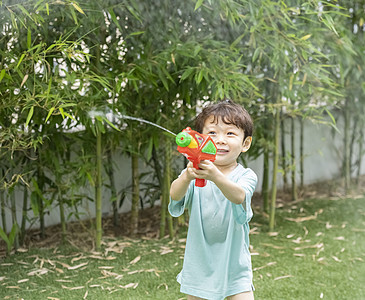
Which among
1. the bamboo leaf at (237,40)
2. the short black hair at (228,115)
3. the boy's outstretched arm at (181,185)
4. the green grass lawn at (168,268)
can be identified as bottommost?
the green grass lawn at (168,268)

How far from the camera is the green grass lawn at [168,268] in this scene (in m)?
1.90

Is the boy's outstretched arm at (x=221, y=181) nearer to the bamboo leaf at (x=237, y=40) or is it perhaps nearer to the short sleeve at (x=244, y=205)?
the short sleeve at (x=244, y=205)

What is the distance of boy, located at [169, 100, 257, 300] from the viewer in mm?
1254

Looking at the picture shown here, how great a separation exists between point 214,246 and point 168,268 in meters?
0.85

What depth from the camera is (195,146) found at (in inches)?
41.5

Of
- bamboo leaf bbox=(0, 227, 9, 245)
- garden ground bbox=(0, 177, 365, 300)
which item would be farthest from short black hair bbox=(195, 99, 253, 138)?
bamboo leaf bbox=(0, 227, 9, 245)

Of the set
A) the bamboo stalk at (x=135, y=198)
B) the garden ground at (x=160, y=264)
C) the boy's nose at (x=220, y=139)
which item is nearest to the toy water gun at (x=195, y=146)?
the boy's nose at (x=220, y=139)

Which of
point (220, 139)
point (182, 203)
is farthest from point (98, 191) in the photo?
point (220, 139)

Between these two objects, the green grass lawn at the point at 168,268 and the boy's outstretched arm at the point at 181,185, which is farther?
the green grass lawn at the point at 168,268

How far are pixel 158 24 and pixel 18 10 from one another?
588 millimetres

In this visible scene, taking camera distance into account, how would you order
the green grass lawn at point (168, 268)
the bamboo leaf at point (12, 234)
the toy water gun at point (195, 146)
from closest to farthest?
the toy water gun at point (195, 146)
the green grass lawn at point (168, 268)
the bamboo leaf at point (12, 234)

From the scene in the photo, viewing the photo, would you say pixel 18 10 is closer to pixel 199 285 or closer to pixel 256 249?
pixel 199 285

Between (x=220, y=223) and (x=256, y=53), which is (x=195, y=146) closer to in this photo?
(x=220, y=223)

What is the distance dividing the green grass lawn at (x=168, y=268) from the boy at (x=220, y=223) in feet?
1.89
